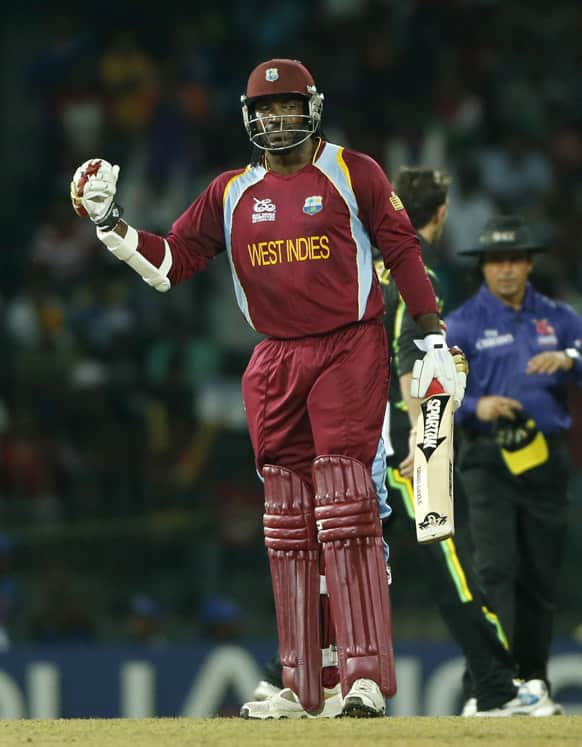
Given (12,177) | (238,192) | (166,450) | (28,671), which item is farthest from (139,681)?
(12,177)

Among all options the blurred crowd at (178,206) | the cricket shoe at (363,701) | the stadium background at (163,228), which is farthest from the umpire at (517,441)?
the blurred crowd at (178,206)

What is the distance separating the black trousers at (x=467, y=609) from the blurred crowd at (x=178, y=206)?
3.62m

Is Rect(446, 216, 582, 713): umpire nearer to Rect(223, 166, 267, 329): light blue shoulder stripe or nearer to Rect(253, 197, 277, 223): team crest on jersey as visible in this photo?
Rect(223, 166, 267, 329): light blue shoulder stripe

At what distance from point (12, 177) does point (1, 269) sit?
3.94 ft

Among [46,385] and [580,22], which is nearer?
[46,385]

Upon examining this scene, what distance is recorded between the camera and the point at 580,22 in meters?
14.8

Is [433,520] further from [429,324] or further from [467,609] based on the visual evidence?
[467,609]

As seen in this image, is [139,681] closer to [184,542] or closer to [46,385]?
[184,542]

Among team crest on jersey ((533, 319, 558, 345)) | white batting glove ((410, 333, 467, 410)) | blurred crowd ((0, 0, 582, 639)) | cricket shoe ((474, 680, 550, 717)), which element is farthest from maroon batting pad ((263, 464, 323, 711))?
blurred crowd ((0, 0, 582, 639))

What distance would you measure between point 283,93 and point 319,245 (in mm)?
519

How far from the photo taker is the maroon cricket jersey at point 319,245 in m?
5.56

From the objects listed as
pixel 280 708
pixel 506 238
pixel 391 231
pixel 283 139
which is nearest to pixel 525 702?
pixel 280 708

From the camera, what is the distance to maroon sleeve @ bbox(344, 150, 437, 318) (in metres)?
5.59

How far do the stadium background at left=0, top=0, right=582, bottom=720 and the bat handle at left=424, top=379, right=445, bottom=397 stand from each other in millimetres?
4924
